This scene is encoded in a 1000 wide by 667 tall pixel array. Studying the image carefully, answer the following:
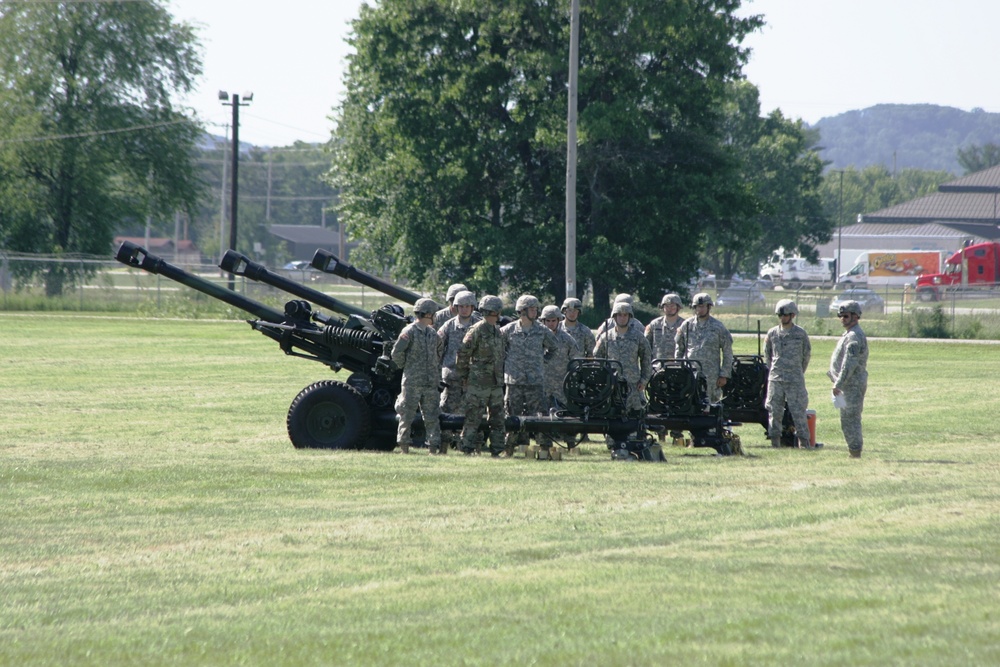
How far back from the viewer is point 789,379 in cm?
1585

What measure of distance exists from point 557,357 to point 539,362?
Result: 0.90m

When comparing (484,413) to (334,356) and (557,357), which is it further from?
(334,356)

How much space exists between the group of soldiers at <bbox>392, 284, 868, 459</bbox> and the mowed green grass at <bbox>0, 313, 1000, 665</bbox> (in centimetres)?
58

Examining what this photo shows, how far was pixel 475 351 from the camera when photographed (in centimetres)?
1497

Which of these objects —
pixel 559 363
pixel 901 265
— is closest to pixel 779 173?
pixel 901 265

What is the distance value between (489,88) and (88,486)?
32354 mm

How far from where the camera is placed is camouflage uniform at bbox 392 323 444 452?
14969 mm

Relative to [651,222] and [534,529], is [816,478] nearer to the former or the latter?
[534,529]

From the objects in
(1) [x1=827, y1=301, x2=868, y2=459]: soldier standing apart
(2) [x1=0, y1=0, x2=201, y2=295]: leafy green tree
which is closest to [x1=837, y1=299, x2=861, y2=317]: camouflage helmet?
(1) [x1=827, y1=301, x2=868, y2=459]: soldier standing apart

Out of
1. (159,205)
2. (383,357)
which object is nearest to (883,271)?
(159,205)

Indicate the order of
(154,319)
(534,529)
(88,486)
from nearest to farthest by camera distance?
(534,529) < (88,486) < (154,319)

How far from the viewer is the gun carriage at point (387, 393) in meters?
14.6

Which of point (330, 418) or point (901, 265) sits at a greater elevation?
point (901, 265)

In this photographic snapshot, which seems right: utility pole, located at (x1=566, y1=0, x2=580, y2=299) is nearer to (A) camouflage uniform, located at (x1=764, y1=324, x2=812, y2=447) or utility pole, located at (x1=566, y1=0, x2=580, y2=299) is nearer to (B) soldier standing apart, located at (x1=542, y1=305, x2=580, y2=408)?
(B) soldier standing apart, located at (x1=542, y1=305, x2=580, y2=408)
